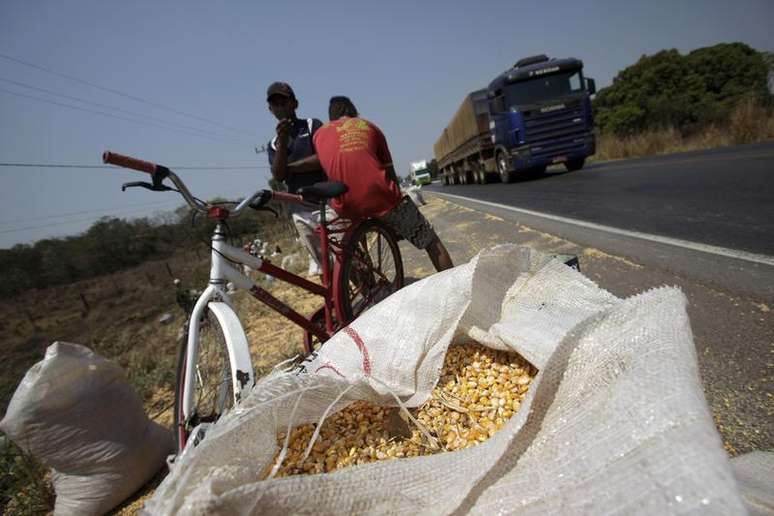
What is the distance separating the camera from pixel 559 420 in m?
0.80

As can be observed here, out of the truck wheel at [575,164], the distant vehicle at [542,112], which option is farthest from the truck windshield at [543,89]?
the truck wheel at [575,164]

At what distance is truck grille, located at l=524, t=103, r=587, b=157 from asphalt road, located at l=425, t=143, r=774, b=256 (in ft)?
12.0

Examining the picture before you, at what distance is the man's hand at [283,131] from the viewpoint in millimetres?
2465

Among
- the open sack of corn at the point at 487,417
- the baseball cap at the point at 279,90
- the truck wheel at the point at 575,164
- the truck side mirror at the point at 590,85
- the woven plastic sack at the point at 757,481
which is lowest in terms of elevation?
the woven plastic sack at the point at 757,481

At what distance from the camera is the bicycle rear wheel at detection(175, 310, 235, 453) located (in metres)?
1.63

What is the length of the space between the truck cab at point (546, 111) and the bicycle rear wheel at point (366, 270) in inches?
393

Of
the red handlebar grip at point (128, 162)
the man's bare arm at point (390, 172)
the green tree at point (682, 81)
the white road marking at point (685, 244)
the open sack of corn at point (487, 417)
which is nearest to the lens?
the open sack of corn at point (487, 417)

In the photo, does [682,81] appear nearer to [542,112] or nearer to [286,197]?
[542,112]

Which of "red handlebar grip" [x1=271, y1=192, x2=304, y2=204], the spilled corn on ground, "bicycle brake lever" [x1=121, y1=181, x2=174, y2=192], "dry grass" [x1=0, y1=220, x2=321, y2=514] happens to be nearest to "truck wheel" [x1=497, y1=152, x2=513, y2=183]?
"dry grass" [x1=0, y1=220, x2=321, y2=514]

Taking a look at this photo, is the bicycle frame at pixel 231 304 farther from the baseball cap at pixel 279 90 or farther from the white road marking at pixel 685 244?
the white road marking at pixel 685 244

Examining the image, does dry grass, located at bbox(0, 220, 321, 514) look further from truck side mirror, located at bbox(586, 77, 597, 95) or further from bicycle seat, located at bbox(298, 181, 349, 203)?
truck side mirror, located at bbox(586, 77, 597, 95)

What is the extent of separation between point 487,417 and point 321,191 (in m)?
1.54

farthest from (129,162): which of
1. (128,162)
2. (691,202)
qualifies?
(691,202)

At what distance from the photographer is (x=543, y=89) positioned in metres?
11.1
